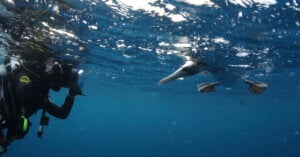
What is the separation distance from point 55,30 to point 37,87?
5.04 m

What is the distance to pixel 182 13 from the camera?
32.2 ft

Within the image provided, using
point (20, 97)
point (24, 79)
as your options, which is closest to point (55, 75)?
point (24, 79)

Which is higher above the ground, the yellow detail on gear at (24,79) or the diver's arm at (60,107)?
the yellow detail on gear at (24,79)

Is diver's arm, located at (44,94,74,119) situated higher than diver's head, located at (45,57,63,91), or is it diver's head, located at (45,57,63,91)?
diver's head, located at (45,57,63,91)

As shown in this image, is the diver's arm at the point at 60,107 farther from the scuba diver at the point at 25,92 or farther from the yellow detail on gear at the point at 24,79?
the yellow detail on gear at the point at 24,79

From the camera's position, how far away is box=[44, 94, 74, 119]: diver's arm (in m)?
8.22

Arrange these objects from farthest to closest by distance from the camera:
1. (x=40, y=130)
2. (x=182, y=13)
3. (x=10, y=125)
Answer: (x=182, y=13)
(x=40, y=130)
(x=10, y=125)

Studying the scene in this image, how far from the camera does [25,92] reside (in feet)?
22.8

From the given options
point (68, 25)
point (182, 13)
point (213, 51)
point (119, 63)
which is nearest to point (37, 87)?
point (68, 25)

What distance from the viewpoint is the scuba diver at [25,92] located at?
6.46 meters

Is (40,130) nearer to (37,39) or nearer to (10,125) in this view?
(10,125)

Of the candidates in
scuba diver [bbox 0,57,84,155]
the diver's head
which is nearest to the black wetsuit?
scuba diver [bbox 0,57,84,155]

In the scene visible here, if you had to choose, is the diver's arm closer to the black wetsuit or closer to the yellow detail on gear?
the black wetsuit

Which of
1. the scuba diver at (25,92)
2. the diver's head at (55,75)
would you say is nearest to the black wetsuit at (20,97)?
the scuba diver at (25,92)
